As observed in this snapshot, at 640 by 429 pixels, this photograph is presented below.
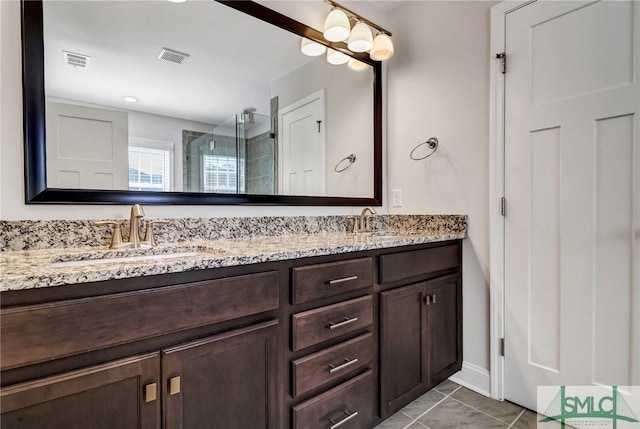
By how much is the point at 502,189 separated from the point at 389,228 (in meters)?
0.77

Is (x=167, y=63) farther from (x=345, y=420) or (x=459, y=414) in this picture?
(x=459, y=414)

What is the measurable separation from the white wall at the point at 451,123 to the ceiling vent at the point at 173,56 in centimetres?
140

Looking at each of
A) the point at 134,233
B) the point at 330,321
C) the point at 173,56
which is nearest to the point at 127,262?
the point at 134,233

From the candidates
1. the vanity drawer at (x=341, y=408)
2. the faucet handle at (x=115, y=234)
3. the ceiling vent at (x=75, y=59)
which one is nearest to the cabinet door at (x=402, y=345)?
the vanity drawer at (x=341, y=408)

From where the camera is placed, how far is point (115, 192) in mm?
1297

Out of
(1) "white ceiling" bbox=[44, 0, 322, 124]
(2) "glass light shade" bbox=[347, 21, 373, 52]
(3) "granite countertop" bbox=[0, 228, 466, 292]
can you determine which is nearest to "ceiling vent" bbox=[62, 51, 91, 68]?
(1) "white ceiling" bbox=[44, 0, 322, 124]


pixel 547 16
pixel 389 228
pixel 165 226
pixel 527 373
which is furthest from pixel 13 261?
pixel 547 16

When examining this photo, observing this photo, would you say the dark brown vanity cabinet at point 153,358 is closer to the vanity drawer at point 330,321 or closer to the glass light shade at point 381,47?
the vanity drawer at point 330,321

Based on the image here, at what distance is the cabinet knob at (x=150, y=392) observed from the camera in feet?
2.73

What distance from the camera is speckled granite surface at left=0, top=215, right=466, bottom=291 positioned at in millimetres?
753

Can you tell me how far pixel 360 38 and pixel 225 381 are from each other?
1.92 metres

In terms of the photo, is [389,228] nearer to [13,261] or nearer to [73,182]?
[73,182]

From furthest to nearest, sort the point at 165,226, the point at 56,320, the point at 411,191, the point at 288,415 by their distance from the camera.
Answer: the point at 411,191, the point at 165,226, the point at 288,415, the point at 56,320

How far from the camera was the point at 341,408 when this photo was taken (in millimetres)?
1267
